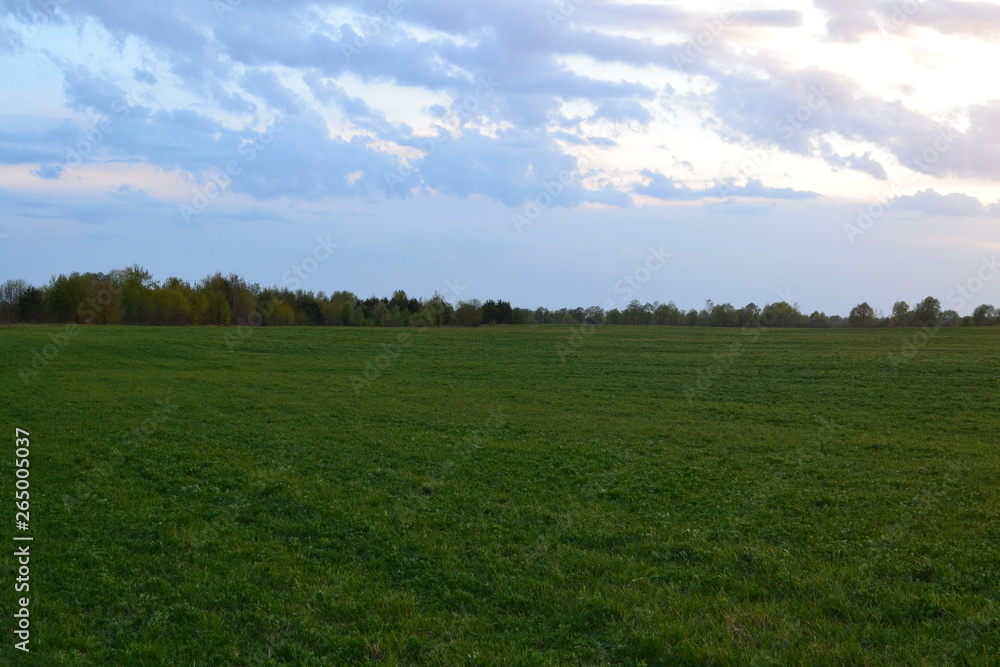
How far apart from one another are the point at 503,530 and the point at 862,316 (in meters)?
114

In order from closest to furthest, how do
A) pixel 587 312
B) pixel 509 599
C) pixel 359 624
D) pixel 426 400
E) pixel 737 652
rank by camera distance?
pixel 737 652 → pixel 359 624 → pixel 509 599 → pixel 426 400 → pixel 587 312

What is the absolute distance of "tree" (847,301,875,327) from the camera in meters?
102

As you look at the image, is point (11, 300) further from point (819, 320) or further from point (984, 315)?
point (984, 315)

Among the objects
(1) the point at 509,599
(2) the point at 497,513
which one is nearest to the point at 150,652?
(1) the point at 509,599

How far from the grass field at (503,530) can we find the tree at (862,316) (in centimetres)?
8275

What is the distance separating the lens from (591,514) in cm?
1247

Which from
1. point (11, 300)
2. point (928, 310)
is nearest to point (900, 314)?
point (928, 310)

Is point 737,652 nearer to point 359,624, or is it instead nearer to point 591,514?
point 359,624

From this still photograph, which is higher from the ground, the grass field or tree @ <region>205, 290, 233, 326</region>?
tree @ <region>205, 290, 233, 326</region>

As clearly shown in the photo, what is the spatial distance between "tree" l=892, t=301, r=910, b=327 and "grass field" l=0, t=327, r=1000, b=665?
82.5 m

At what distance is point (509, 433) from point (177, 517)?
36.2 ft

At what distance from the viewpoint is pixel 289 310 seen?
4542 inches

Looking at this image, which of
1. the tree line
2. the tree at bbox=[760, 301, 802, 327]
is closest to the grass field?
the tree line

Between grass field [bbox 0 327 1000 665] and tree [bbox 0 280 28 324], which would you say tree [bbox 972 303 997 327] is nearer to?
grass field [bbox 0 327 1000 665]
